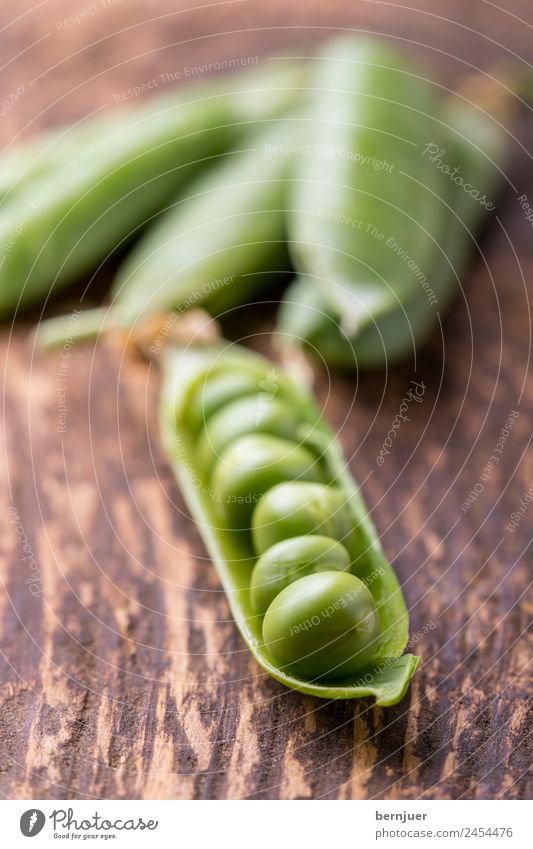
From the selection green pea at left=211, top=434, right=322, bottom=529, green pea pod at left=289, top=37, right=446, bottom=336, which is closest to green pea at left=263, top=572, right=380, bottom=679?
green pea at left=211, top=434, right=322, bottom=529

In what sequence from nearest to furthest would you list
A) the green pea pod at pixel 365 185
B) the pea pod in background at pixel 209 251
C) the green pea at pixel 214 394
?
1. the green pea at pixel 214 394
2. the green pea pod at pixel 365 185
3. the pea pod in background at pixel 209 251

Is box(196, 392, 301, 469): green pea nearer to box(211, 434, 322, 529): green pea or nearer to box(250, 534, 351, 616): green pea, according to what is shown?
box(211, 434, 322, 529): green pea

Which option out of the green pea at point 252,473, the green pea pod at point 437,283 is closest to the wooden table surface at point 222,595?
the green pea pod at point 437,283

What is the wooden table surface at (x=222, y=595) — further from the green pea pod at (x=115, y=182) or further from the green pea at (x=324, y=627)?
the green pea pod at (x=115, y=182)

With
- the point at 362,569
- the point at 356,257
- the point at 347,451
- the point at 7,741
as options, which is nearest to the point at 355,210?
the point at 356,257

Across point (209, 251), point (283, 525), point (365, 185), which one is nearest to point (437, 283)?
point (365, 185)
